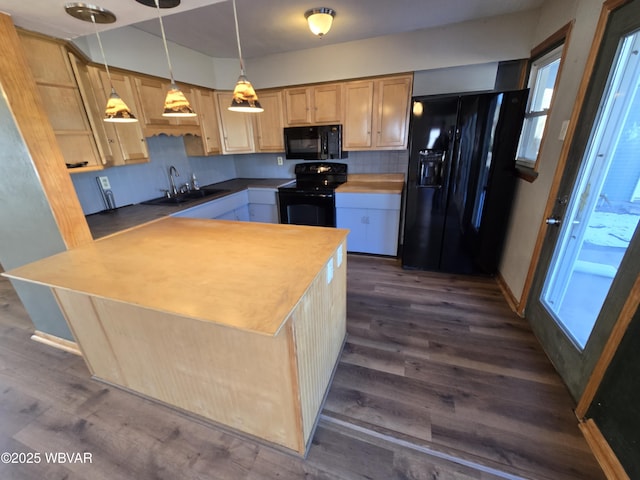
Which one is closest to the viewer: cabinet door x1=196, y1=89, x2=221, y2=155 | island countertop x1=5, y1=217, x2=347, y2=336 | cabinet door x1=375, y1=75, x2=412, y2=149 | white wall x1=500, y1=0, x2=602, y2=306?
island countertop x1=5, y1=217, x2=347, y2=336

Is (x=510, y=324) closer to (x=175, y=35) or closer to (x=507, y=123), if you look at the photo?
(x=507, y=123)

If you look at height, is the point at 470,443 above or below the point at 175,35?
below

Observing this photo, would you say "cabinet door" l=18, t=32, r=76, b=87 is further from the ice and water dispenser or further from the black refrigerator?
the ice and water dispenser

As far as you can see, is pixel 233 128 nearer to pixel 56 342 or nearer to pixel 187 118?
pixel 187 118

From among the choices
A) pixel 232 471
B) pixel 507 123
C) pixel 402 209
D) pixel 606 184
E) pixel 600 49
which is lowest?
pixel 232 471

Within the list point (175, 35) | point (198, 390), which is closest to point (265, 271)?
point (198, 390)

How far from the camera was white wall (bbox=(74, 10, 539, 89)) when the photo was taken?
94.8 inches

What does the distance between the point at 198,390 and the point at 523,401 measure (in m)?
1.83

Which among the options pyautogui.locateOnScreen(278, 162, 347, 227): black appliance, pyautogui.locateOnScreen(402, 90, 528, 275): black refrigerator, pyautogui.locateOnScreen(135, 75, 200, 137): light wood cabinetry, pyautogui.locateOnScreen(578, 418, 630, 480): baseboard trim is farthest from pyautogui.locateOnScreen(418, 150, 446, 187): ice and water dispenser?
pyautogui.locateOnScreen(135, 75, 200, 137): light wood cabinetry

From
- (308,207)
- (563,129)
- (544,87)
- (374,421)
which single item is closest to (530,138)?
(544,87)

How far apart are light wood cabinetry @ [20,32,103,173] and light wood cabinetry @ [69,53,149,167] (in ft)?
0.18

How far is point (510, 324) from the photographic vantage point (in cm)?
214

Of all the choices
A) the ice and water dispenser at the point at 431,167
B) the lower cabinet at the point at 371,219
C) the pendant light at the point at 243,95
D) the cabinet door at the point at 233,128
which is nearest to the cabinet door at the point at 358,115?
the lower cabinet at the point at 371,219

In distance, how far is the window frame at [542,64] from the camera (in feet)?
6.30
